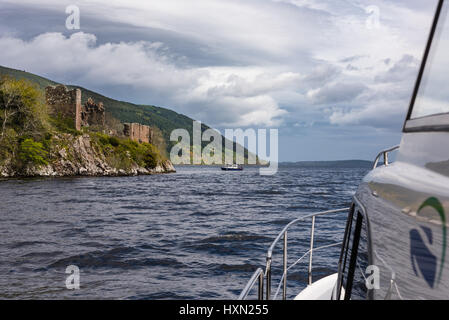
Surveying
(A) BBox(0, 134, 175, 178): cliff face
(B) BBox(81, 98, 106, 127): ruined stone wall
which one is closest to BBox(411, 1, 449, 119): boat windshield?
(A) BBox(0, 134, 175, 178): cliff face

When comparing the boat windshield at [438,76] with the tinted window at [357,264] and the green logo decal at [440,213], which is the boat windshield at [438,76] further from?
the tinted window at [357,264]

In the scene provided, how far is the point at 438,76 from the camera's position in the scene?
6.24 feet

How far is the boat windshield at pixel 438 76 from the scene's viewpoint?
1822 millimetres

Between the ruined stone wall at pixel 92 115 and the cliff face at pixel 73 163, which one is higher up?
the ruined stone wall at pixel 92 115

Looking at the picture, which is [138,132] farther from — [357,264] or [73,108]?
[357,264]

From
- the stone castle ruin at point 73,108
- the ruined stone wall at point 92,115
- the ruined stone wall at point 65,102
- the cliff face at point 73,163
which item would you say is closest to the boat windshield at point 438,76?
the cliff face at point 73,163

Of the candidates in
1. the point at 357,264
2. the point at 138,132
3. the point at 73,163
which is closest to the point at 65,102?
the point at 73,163

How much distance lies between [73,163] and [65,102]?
29102 millimetres

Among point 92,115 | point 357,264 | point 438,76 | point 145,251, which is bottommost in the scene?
point 145,251

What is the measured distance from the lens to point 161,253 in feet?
43.8

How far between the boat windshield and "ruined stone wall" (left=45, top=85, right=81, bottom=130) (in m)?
97.5

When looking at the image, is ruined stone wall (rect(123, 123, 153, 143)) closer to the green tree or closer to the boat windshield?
the green tree

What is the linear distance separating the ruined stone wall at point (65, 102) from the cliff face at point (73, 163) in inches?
505
